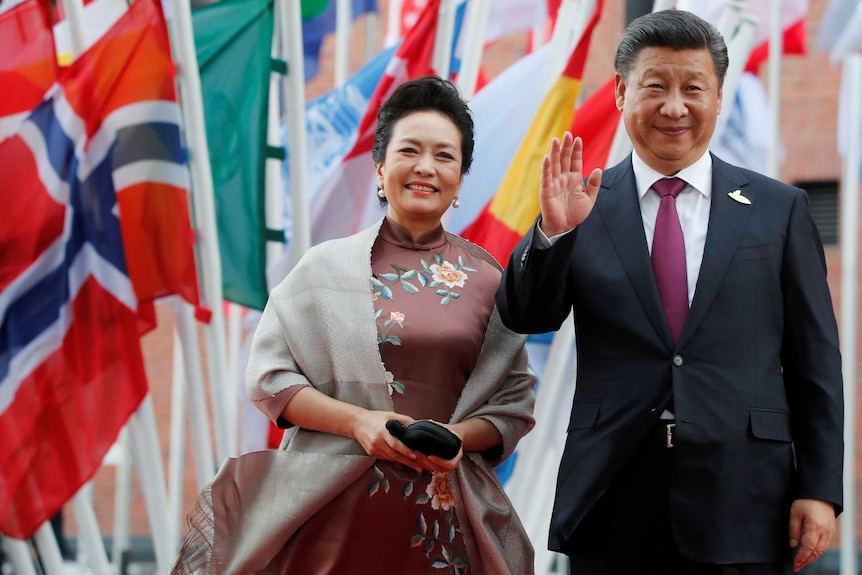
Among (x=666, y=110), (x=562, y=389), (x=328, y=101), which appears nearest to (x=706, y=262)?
(x=666, y=110)

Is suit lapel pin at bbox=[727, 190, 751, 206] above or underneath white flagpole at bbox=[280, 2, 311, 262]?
above

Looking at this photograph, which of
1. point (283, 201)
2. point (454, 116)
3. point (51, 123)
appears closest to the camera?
point (454, 116)

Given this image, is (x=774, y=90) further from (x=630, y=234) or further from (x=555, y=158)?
(x=555, y=158)

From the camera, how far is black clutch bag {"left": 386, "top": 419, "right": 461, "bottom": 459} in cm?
272

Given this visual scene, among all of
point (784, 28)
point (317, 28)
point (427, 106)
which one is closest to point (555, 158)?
point (427, 106)

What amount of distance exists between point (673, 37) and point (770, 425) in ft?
2.93

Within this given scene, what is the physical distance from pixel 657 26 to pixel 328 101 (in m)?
4.32

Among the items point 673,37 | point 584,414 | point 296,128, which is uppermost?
point 673,37

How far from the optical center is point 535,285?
2.80m

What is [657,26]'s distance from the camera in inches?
116

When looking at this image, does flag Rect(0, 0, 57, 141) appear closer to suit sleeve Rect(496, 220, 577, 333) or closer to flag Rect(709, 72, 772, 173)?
suit sleeve Rect(496, 220, 577, 333)

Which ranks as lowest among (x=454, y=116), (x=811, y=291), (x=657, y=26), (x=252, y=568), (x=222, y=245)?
(x=222, y=245)

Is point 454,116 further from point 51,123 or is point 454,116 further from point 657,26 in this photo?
point 51,123

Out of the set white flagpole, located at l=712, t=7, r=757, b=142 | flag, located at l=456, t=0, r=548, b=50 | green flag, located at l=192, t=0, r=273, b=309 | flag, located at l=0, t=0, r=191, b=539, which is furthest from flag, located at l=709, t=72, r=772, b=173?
flag, located at l=0, t=0, r=191, b=539
